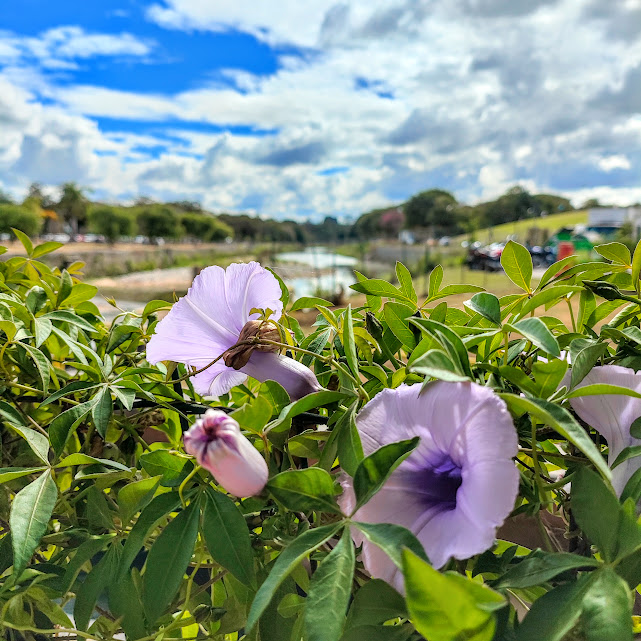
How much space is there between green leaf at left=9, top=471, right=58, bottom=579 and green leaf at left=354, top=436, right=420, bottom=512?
161 mm

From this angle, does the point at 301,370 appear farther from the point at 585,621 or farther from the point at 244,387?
the point at 585,621

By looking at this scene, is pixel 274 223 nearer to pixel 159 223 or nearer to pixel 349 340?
pixel 159 223

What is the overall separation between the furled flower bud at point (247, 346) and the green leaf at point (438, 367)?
0.12 metres

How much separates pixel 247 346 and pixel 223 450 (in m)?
0.09

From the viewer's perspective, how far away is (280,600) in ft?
1.02

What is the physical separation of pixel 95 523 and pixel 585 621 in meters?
0.28

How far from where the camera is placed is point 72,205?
31.2m

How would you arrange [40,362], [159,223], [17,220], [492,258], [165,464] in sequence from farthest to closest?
[159,223]
[17,220]
[492,258]
[40,362]
[165,464]

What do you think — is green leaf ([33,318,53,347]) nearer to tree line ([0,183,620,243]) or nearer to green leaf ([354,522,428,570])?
green leaf ([354,522,428,570])

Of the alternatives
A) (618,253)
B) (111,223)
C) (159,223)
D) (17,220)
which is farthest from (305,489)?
(159,223)

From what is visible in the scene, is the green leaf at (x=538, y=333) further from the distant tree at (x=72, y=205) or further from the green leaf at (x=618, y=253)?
the distant tree at (x=72, y=205)

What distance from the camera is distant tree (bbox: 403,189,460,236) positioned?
3231cm

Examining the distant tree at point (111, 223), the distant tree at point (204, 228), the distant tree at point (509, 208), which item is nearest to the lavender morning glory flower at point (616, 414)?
the distant tree at point (111, 223)

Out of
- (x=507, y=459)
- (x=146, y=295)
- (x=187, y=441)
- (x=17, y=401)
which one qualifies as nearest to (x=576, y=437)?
(x=507, y=459)
